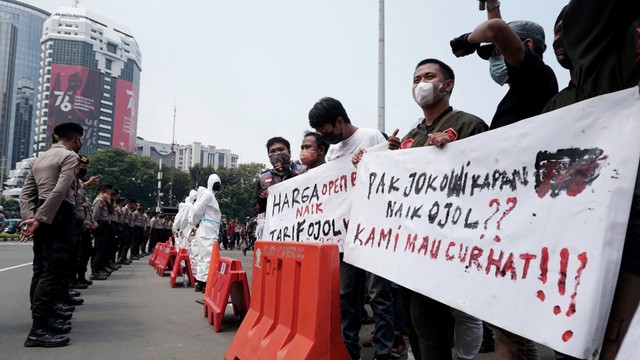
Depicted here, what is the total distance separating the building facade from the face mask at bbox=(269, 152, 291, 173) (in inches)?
4709

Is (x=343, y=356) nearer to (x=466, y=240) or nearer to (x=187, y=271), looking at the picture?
(x=466, y=240)

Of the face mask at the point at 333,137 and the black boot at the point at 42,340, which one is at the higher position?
the face mask at the point at 333,137

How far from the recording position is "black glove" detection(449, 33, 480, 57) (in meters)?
2.48

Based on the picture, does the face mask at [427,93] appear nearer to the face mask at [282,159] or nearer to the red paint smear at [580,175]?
the red paint smear at [580,175]

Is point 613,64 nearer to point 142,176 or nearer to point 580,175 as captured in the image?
point 580,175

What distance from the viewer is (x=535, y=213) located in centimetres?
175

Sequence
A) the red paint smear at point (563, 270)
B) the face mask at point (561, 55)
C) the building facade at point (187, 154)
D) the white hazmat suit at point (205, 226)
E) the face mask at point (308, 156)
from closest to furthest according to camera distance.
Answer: the red paint smear at point (563, 270)
the face mask at point (561, 55)
the face mask at point (308, 156)
the white hazmat suit at point (205, 226)
the building facade at point (187, 154)

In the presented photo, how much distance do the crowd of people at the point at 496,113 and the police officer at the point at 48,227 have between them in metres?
2.38

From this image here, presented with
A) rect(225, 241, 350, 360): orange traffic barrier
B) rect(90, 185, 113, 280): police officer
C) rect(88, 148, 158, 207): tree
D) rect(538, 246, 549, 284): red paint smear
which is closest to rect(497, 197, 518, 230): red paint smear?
rect(538, 246, 549, 284): red paint smear

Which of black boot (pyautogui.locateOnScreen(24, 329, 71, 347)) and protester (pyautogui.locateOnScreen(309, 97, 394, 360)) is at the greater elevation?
protester (pyautogui.locateOnScreen(309, 97, 394, 360))

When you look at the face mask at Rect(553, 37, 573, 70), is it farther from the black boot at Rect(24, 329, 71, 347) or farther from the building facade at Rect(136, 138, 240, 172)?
the building facade at Rect(136, 138, 240, 172)

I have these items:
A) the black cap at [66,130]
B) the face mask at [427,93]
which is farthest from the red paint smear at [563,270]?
the black cap at [66,130]

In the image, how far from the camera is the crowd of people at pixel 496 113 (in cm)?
154

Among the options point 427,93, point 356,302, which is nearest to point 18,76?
point 356,302
